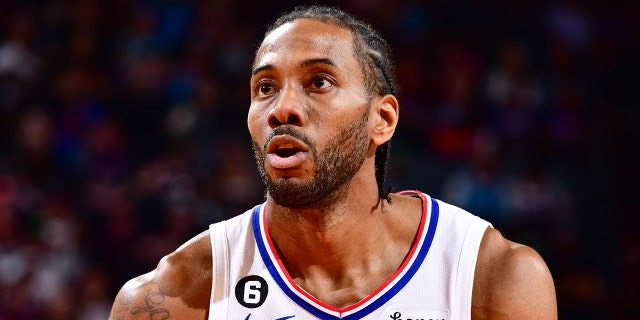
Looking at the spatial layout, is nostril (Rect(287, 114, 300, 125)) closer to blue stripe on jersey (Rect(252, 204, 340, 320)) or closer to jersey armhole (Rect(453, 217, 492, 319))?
blue stripe on jersey (Rect(252, 204, 340, 320))

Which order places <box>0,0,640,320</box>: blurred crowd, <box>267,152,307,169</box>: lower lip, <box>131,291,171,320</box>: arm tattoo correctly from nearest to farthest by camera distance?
1. <box>267,152,307,169</box>: lower lip
2. <box>131,291,171,320</box>: arm tattoo
3. <box>0,0,640,320</box>: blurred crowd

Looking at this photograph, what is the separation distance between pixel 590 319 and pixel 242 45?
4.04 m

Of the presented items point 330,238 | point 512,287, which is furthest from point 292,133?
point 512,287

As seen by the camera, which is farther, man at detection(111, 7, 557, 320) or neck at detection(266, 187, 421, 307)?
neck at detection(266, 187, 421, 307)

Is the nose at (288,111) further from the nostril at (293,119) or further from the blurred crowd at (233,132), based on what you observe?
the blurred crowd at (233,132)

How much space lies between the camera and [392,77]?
3.38 m

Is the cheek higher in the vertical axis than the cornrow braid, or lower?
lower

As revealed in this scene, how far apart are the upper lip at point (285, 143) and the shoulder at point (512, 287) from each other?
76 centimetres

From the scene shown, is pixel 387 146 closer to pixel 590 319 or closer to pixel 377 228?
pixel 377 228

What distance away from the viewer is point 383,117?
10.8 ft

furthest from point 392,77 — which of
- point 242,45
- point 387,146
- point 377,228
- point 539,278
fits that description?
point 242,45

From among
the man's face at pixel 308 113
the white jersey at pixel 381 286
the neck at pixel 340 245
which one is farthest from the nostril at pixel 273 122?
the white jersey at pixel 381 286

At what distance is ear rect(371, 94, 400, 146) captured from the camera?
3.22 metres

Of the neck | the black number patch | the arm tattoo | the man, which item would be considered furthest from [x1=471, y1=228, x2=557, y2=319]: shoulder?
the arm tattoo
